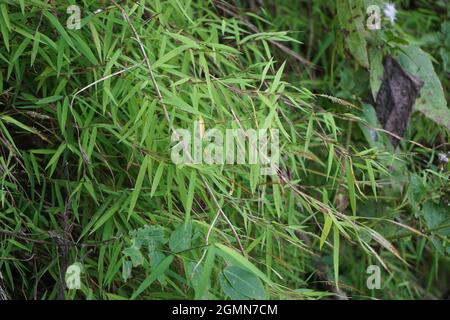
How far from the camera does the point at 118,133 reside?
4.95ft

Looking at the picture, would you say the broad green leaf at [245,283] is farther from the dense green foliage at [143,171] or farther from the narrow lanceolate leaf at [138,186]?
the narrow lanceolate leaf at [138,186]

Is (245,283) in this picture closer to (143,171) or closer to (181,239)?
(181,239)

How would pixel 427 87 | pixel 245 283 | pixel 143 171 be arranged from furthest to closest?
pixel 427 87
pixel 143 171
pixel 245 283

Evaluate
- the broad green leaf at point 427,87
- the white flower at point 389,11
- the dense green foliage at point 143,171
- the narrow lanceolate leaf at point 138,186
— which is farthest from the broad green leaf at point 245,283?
the white flower at point 389,11

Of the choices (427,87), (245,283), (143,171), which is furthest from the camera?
(427,87)

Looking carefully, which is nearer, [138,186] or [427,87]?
[138,186]

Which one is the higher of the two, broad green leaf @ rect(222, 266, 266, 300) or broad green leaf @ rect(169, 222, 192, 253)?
broad green leaf @ rect(169, 222, 192, 253)

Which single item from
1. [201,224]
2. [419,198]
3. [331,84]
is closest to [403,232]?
[419,198]

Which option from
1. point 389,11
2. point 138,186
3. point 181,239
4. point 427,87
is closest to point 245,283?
point 181,239

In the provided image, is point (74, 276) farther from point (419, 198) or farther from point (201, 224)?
point (419, 198)

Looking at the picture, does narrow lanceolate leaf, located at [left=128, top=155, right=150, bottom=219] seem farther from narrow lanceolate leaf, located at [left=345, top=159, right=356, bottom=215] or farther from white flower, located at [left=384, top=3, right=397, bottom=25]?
white flower, located at [left=384, top=3, right=397, bottom=25]

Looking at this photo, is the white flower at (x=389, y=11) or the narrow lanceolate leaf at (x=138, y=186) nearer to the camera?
the narrow lanceolate leaf at (x=138, y=186)

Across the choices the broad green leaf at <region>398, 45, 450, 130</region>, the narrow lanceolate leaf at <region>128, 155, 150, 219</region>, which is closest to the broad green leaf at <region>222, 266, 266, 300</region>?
the narrow lanceolate leaf at <region>128, 155, 150, 219</region>
